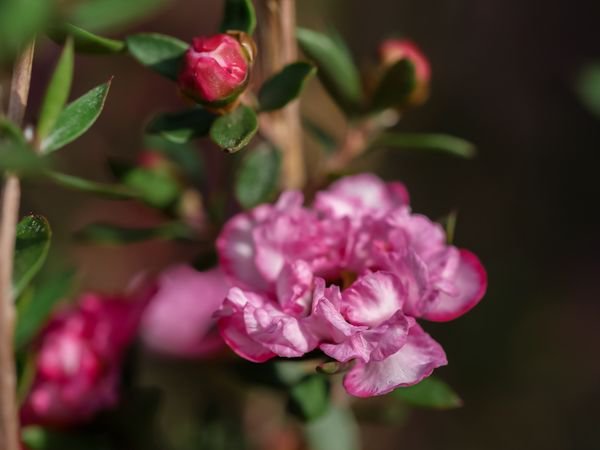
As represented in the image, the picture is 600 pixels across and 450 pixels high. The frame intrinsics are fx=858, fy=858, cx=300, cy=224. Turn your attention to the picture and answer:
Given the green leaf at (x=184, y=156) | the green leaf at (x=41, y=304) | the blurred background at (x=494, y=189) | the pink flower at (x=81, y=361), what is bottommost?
the blurred background at (x=494, y=189)

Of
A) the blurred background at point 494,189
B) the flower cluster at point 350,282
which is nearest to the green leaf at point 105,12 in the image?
the flower cluster at point 350,282

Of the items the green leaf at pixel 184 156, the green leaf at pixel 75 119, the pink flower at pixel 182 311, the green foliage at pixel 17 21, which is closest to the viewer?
the green foliage at pixel 17 21

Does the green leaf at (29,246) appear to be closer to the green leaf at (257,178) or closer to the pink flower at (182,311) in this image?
the green leaf at (257,178)

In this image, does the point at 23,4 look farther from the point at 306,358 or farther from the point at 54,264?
the point at 54,264

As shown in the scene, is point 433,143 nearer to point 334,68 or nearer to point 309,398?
point 334,68

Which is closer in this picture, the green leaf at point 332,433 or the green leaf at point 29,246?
the green leaf at point 29,246

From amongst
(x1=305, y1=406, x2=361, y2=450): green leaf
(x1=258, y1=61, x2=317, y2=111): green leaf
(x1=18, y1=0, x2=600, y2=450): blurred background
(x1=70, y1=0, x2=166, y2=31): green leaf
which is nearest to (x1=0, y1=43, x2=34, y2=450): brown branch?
(x1=70, y1=0, x2=166, y2=31): green leaf

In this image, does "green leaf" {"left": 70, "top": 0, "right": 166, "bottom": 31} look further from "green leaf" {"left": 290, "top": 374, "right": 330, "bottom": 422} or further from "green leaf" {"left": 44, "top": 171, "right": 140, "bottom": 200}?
"green leaf" {"left": 290, "top": 374, "right": 330, "bottom": 422}
